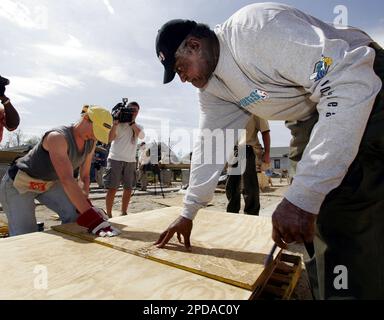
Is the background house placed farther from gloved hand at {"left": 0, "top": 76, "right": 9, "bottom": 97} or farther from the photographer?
gloved hand at {"left": 0, "top": 76, "right": 9, "bottom": 97}

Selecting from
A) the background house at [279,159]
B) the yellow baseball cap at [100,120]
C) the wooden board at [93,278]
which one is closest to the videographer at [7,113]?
the yellow baseball cap at [100,120]

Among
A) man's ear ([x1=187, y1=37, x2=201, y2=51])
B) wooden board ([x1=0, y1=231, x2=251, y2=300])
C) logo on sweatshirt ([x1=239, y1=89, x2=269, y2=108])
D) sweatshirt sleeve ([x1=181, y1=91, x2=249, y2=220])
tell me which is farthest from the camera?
sweatshirt sleeve ([x1=181, y1=91, x2=249, y2=220])

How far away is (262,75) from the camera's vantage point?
133 cm

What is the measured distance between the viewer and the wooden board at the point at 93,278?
3.91 feet

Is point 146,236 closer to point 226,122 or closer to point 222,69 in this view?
point 226,122

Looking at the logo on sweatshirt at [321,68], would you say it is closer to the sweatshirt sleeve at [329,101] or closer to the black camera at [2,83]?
the sweatshirt sleeve at [329,101]

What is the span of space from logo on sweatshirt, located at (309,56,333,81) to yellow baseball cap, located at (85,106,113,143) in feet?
6.58

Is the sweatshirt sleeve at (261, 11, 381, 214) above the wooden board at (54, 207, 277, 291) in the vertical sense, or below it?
above

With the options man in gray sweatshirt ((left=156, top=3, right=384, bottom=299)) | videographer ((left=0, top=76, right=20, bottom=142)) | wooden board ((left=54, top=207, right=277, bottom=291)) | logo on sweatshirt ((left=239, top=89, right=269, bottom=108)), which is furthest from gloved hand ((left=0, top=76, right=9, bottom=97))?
logo on sweatshirt ((left=239, top=89, right=269, bottom=108))

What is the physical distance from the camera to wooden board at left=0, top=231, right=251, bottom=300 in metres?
1.19

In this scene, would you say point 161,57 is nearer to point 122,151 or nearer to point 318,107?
point 318,107

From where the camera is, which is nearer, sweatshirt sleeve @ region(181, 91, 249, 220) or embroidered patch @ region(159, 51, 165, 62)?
embroidered patch @ region(159, 51, 165, 62)
